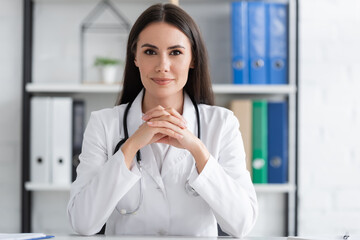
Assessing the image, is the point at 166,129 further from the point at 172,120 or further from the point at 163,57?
the point at 163,57

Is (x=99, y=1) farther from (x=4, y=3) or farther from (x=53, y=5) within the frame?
(x=4, y=3)

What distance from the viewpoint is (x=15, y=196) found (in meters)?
2.38

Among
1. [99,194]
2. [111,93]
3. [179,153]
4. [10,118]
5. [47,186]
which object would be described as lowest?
[47,186]

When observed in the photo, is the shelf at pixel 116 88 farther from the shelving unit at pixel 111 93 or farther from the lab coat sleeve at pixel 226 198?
the lab coat sleeve at pixel 226 198

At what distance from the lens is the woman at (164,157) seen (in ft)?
4.23

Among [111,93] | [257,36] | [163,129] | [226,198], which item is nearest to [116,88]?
[111,93]

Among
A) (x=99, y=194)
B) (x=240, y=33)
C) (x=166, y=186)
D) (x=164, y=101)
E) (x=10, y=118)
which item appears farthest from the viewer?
(x=10, y=118)

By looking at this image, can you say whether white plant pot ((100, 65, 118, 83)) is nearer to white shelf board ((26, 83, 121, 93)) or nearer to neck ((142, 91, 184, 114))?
white shelf board ((26, 83, 121, 93))

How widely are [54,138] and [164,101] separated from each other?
31.8 inches

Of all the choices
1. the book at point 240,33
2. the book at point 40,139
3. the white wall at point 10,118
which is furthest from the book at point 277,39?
the white wall at point 10,118

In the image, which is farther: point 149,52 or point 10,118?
point 10,118
